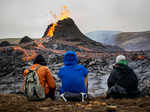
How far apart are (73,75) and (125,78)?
167cm

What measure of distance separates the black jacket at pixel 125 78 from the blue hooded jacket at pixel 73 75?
→ 3.85 ft

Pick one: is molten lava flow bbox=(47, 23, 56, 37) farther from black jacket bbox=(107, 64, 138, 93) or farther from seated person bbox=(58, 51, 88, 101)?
seated person bbox=(58, 51, 88, 101)

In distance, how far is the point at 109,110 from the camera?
3.44 meters

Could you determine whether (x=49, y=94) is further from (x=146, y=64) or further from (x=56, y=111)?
(x=146, y=64)

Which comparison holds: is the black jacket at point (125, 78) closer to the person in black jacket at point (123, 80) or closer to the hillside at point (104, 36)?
the person in black jacket at point (123, 80)

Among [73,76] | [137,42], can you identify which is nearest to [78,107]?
[73,76]

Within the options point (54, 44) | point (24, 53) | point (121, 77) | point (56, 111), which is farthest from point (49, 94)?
point (54, 44)

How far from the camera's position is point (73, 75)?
5461 mm

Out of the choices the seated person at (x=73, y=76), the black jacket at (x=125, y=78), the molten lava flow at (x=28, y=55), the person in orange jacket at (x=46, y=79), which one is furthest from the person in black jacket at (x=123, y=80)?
the molten lava flow at (x=28, y=55)

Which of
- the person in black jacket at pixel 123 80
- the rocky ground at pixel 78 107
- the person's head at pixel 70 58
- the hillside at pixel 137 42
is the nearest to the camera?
the rocky ground at pixel 78 107

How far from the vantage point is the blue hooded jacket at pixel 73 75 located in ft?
17.9

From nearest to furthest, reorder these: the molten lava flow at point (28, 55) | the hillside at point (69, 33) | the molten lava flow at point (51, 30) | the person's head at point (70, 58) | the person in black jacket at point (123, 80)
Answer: the person's head at point (70, 58) < the person in black jacket at point (123, 80) < the molten lava flow at point (28, 55) < the hillside at point (69, 33) < the molten lava flow at point (51, 30)

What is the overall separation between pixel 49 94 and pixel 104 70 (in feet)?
37.0

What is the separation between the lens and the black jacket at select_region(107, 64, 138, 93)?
6.05 metres
